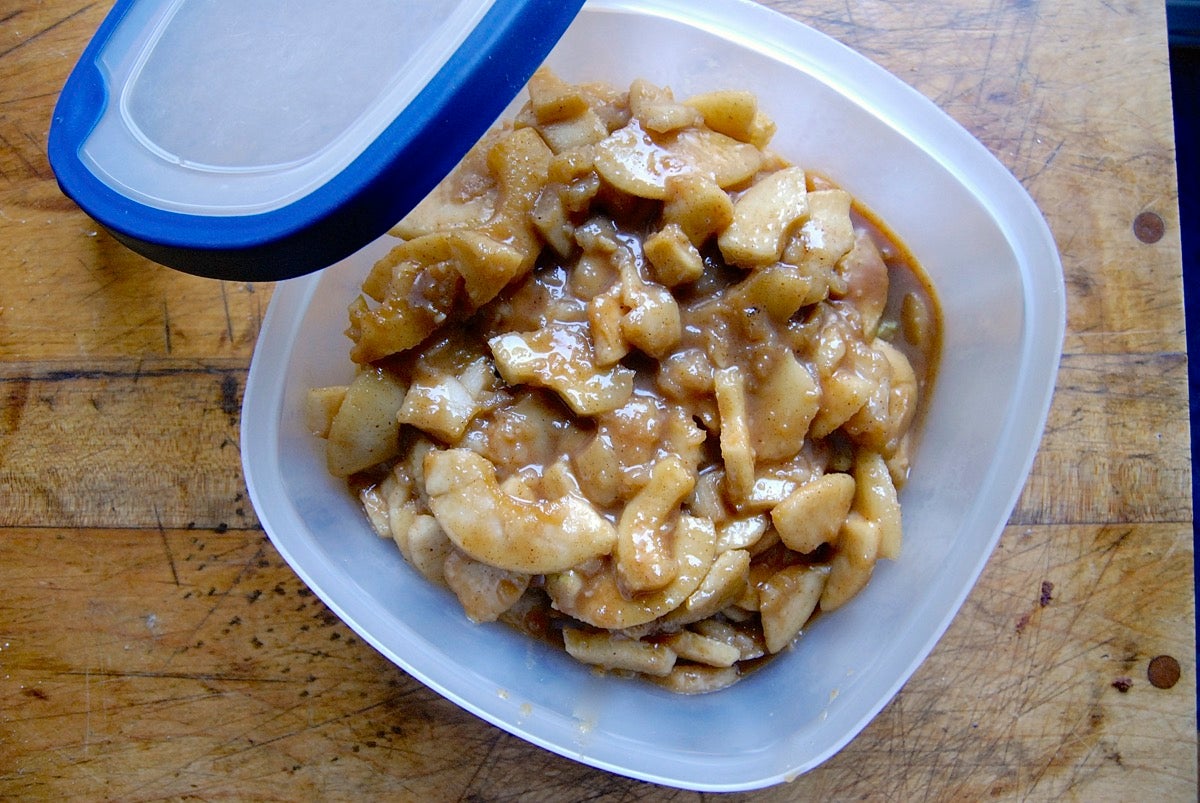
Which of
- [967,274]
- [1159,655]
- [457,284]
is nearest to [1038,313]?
[967,274]

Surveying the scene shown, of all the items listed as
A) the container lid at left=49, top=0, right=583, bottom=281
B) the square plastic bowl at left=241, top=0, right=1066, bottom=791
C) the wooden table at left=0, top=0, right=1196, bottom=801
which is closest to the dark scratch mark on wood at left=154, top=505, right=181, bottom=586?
the wooden table at left=0, top=0, right=1196, bottom=801

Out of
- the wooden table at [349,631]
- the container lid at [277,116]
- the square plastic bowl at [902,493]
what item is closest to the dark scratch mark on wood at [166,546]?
the wooden table at [349,631]

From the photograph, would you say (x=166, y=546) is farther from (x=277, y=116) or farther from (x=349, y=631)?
(x=277, y=116)

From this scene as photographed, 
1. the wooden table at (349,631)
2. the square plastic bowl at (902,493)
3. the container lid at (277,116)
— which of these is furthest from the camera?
the wooden table at (349,631)

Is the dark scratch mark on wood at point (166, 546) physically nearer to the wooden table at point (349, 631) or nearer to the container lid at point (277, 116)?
the wooden table at point (349, 631)

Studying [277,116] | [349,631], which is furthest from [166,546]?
[277,116]

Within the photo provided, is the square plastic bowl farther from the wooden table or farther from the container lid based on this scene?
the container lid
